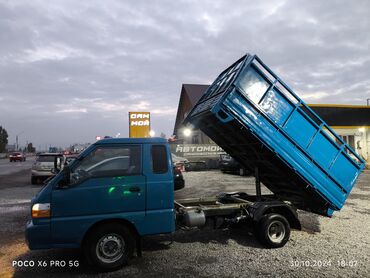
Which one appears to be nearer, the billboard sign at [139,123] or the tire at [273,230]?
the tire at [273,230]

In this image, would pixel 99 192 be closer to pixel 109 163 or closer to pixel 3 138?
pixel 109 163

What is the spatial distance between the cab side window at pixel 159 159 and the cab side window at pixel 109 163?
0.85 ft

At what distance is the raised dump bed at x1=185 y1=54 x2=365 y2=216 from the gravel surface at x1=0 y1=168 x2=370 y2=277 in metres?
0.93

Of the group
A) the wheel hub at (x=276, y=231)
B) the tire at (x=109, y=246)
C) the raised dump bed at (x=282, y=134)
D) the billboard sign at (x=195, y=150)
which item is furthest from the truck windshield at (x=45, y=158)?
the wheel hub at (x=276, y=231)

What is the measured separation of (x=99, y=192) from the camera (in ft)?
16.8

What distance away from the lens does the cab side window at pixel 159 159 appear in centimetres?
553

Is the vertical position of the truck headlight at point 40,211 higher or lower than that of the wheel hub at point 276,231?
higher

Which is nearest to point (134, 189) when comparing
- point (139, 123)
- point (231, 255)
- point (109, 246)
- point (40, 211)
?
point (109, 246)

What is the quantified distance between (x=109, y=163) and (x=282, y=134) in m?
3.30

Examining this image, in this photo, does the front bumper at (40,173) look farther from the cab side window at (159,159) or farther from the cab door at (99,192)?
the cab side window at (159,159)

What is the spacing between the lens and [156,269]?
5270mm

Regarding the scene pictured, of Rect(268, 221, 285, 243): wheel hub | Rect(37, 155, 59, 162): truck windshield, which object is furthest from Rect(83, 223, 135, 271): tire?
Rect(37, 155, 59, 162): truck windshield

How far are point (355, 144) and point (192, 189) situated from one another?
19.1 m

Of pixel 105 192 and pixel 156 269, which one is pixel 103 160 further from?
pixel 156 269
